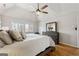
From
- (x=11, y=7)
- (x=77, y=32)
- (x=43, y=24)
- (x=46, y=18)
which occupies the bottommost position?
(x=77, y=32)

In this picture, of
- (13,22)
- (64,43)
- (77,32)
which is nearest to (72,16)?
(77,32)

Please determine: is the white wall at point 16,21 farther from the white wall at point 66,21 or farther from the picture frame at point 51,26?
the white wall at point 66,21

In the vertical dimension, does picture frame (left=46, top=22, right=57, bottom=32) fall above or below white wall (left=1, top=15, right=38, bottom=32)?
below

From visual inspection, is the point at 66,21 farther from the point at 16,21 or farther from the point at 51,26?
the point at 16,21

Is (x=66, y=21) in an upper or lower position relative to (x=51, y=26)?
upper

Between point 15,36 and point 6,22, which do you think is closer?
point 15,36

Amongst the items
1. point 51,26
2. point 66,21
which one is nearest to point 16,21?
point 51,26

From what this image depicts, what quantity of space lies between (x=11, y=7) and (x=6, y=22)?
1.07 m

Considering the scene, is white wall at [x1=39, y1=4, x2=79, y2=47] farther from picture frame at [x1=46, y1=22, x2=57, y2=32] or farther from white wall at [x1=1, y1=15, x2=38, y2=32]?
white wall at [x1=1, y1=15, x2=38, y2=32]

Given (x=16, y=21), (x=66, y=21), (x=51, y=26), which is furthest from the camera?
(x=16, y=21)

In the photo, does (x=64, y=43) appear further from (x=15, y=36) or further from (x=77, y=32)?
(x=15, y=36)

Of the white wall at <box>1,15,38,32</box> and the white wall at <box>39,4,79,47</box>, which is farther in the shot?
the white wall at <box>1,15,38,32</box>

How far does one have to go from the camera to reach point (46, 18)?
6.30 m

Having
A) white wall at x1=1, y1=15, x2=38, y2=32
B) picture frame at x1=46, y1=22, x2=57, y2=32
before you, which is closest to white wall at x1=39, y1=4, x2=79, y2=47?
picture frame at x1=46, y1=22, x2=57, y2=32
